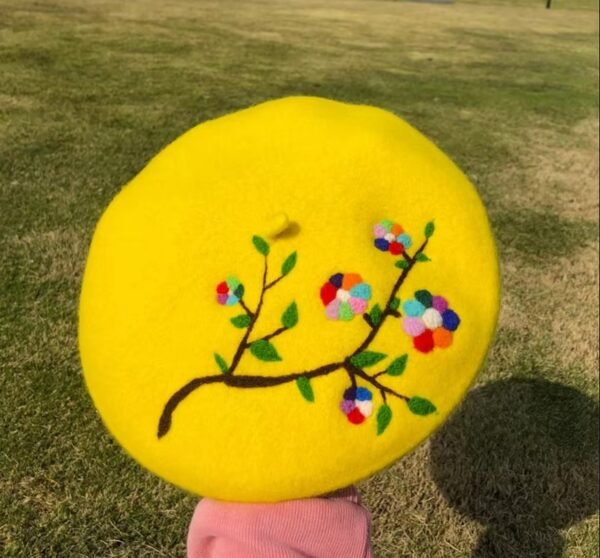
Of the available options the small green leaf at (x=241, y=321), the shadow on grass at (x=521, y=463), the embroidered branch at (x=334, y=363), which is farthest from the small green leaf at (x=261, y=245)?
the shadow on grass at (x=521, y=463)

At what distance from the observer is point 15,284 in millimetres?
3242

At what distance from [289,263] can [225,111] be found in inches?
213

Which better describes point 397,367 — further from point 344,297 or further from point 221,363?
point 221,363

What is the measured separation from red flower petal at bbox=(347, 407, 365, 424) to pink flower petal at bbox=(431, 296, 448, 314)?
0.70ft

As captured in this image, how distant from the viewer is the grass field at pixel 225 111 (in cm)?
237

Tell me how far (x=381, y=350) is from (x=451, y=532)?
1.45m

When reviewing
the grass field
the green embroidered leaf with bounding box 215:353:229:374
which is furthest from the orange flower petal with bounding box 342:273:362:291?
the grass field

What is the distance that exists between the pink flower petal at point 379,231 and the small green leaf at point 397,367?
0.21m

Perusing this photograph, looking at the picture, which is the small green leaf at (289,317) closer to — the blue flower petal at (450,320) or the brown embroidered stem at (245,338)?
the brown embroidered stem at (245,338)

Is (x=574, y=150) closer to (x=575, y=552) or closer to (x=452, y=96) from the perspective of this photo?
(x=452, y=96)

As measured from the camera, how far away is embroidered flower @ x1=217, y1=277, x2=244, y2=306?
117cm

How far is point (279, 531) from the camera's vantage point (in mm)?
1210

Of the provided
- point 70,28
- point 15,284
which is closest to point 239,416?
point 15,284

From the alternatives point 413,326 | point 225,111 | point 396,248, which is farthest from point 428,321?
point 225,111
